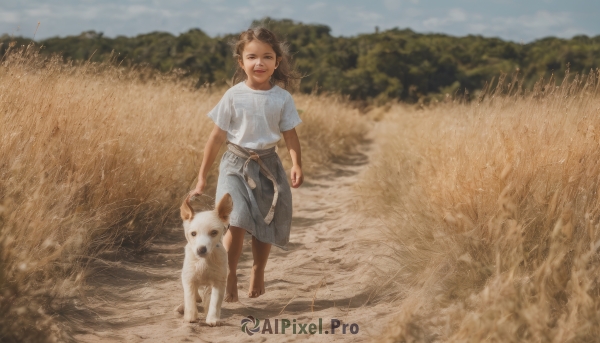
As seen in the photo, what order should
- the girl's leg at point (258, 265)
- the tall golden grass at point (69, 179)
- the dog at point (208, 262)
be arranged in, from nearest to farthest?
1. the tall golden grass at point (69, 179)
2. the dog at point (208, 262)
3. the girl's leg at point (258, 265)

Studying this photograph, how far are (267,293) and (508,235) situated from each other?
73.6 inches

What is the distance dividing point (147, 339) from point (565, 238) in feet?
7.33

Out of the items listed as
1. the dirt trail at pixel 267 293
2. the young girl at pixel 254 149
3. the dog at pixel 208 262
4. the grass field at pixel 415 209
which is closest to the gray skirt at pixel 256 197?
the young girl at pixel 254 149

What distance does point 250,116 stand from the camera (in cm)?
403

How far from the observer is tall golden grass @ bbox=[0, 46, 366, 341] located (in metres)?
3.25

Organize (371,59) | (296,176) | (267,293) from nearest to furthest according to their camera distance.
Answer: (296,176) → (267,293) → (371,59)

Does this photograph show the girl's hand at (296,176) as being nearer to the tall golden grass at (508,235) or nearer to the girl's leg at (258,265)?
the girl's leg at (258,265)

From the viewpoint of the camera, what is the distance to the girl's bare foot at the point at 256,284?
4184 millimetres

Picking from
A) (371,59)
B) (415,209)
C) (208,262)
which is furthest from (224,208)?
(371,59)

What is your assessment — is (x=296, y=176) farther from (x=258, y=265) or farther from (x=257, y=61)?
(x=257, y=61)

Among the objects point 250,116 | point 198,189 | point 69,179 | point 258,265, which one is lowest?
point 258,265

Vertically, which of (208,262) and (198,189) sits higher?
(198,189)

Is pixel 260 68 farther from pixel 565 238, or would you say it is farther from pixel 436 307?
pixel 565 238

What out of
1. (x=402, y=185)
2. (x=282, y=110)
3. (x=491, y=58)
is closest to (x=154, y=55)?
(x=491, y=58)
